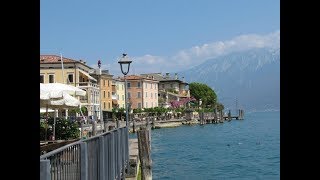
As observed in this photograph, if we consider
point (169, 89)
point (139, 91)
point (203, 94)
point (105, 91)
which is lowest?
point (203, 94)

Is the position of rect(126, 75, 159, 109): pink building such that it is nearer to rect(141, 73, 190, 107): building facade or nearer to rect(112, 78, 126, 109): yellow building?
rect(112, 78, 126, 109): yellow building

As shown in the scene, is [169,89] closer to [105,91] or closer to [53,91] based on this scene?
[105,91]

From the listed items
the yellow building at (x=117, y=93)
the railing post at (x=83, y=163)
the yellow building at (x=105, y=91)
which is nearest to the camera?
the railing post at (x=83, y=163)

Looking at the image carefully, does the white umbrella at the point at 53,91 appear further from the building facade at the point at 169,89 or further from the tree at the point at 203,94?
the tree at the point at 203,94

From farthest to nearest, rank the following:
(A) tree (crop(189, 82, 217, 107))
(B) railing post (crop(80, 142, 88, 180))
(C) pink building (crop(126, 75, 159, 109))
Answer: (A) tree (crop(189, 82, 217, 107))
(C) pink building (crop(126, 75, 159, 109))
(B) railing post (crop(80, 142, 88, 180))

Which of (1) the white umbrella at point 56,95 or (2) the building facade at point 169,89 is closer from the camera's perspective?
(1) the white umbrella at point 56,95

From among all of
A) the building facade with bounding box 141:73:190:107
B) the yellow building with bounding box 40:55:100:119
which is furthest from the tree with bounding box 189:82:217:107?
the yellow building with bounding box 40:55:100:119

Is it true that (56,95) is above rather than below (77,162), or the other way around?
above

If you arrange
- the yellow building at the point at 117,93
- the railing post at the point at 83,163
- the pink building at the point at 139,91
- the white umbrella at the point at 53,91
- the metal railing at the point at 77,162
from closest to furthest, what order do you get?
the metal railing at the point at 77,162
the railing post at the point at 83,163
the white umbrella at the point at 53,91
the yellow building at the point at 117,93
the pink building at the point at 139,91

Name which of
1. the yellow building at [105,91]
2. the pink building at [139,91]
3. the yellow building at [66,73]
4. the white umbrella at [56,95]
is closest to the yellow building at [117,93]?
the pink building at [139,91]

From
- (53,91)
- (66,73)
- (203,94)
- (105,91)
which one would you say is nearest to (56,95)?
(53,91)
